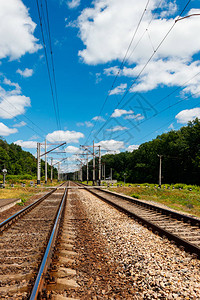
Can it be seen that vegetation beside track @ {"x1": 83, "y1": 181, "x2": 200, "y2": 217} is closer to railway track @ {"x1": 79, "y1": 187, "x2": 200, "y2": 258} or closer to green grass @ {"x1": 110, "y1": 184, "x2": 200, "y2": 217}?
green grass @ {"x1": 110, "y1": 184, "x2": 200, "y2": 217}

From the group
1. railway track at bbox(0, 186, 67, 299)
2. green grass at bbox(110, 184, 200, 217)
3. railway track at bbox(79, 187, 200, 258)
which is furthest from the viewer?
green grass at bbox(110, 184, 200, 217)

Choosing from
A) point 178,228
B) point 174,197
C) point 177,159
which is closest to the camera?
point 178,228

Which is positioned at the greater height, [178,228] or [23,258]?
[23,258]

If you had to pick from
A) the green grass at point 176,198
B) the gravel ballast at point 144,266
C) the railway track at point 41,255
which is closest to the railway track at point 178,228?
the railway track at point 41,255

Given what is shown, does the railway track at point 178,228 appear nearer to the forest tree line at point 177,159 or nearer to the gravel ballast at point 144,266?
the gravel ballast at point 144,266

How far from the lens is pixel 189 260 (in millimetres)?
4918

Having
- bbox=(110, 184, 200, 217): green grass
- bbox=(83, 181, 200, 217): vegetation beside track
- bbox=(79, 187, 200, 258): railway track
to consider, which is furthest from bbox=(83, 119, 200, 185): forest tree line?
bbox=(79, 187, 200, 258): railway track

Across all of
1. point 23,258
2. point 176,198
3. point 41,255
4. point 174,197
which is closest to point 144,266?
point 41,255

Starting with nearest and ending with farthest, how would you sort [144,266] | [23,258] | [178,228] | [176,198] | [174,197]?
[144,266]
[23,258]
[178,228]
[176,198]
[174,197]

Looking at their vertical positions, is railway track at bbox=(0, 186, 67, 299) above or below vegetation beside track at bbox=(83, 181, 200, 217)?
above

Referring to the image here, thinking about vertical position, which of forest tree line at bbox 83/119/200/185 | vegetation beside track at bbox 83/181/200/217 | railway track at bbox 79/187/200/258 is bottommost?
vegetation beside track at bbox 83/181/200/217

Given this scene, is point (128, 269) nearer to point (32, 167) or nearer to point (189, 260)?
point (189, 260)

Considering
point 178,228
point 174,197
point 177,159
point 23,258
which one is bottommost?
point 174,197

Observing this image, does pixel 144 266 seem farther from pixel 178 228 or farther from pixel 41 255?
pixel 178 228
